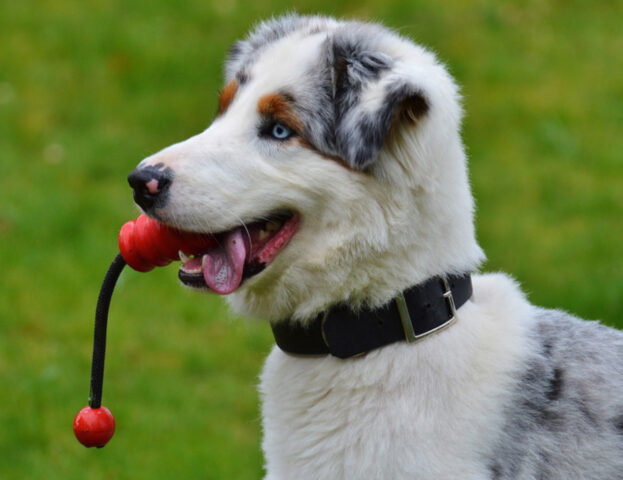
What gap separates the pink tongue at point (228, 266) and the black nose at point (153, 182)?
11.3 inches

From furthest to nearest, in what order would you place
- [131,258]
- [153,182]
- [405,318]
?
1. [131,258]
2. [405,318]
3. [153,182]

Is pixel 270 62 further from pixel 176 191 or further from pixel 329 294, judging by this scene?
pixel 329 294

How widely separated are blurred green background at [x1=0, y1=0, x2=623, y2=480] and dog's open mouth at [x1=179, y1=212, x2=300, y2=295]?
7.43ft

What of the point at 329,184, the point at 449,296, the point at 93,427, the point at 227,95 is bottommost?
the point at 93,427

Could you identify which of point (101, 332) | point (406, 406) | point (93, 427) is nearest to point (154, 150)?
point (101, 332)

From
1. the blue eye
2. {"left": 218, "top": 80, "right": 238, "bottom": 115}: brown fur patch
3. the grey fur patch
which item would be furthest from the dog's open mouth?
the grey fur patch

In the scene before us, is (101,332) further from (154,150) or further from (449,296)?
(154,150)

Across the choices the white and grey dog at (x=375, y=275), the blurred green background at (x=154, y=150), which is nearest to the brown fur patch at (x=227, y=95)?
the white and grey dog at (x=375, y=275)

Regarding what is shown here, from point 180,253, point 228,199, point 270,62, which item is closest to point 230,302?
point 180,253

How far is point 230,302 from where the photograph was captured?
3.76 m

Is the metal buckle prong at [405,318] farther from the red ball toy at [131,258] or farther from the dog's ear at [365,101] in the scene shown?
the red ball toy at [131,258]

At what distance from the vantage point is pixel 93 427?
3709 mm

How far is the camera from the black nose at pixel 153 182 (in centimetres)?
330

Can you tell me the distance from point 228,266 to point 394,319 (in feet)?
1.99
